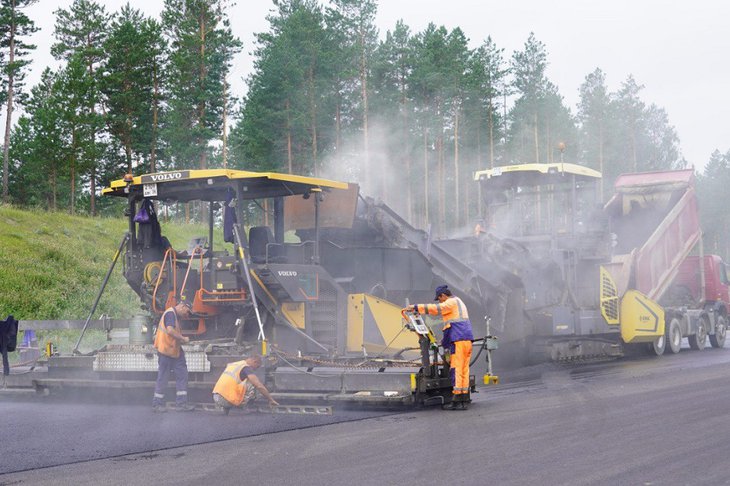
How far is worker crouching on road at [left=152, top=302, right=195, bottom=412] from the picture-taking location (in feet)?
35.6

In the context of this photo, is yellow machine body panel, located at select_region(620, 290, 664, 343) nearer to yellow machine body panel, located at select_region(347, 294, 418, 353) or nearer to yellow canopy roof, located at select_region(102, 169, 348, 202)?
yellow machine body panel, located at select_region(347, 294, 418, 353)

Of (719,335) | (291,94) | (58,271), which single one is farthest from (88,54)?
(719,335)

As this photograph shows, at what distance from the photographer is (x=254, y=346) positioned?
36.0 feet

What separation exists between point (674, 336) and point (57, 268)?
65.2ft

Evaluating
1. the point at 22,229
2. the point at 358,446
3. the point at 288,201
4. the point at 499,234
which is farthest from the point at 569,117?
the point at 358,446

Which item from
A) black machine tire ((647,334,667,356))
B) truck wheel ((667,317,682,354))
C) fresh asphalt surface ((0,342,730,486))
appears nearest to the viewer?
fresh asphalt surface ((0,342,730,486))

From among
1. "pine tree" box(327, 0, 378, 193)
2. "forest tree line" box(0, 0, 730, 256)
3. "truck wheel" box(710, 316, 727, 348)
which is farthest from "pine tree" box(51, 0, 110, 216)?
"truck wheel" box(710, 316, 727, 348)

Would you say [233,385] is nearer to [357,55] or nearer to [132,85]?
[357,55]

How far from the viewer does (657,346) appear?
19.1 meters

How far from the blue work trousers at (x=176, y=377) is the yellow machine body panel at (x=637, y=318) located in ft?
32.6

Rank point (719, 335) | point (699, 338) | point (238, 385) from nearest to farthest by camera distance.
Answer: point (238, 385)
point (699, 338)
point (719, 335)

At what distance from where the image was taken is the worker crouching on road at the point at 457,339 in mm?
10492

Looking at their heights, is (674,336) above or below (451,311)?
below

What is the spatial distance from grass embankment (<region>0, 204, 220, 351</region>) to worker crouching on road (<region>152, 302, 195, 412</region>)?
8963mm
